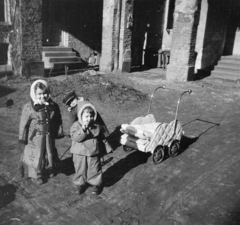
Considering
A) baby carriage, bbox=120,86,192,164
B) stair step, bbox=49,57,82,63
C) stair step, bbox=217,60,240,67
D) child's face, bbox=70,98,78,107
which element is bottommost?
baby carriage, bbox=120,86,192,164

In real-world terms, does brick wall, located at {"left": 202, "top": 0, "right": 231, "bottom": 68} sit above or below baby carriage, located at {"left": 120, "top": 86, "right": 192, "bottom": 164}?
above

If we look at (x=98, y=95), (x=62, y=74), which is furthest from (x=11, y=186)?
(x=62, y=74)

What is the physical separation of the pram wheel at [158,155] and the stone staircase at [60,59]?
1037cm

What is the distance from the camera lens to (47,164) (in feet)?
15.6

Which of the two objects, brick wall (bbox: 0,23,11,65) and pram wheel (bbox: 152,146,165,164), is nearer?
pram wheel (bbox: 152,146,165,164)

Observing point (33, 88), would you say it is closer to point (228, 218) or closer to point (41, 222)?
point (41, 222)

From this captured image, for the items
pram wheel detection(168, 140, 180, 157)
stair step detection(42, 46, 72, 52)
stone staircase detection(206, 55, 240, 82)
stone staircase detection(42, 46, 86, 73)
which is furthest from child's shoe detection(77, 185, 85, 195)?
stair step detection(42, 46, 72, 52)

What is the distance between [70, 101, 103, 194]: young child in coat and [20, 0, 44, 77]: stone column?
344 inches

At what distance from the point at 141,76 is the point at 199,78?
10.2 feet

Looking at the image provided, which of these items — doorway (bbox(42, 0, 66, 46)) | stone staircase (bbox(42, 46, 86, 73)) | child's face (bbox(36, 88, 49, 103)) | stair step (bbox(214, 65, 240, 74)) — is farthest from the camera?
doorway (bbox(42, 0, 66, 46))

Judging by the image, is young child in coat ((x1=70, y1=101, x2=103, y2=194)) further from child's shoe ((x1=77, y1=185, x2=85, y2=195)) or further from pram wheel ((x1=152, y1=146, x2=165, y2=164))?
pram wheel ((x1=152, y1=146, x2=165, y2=164))

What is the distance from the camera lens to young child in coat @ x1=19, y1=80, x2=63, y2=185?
14.5 ft

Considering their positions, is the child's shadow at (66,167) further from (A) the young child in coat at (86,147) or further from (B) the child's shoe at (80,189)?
(A) the young child in coat at (86,147)

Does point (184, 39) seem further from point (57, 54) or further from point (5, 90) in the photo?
point (5, 90)
